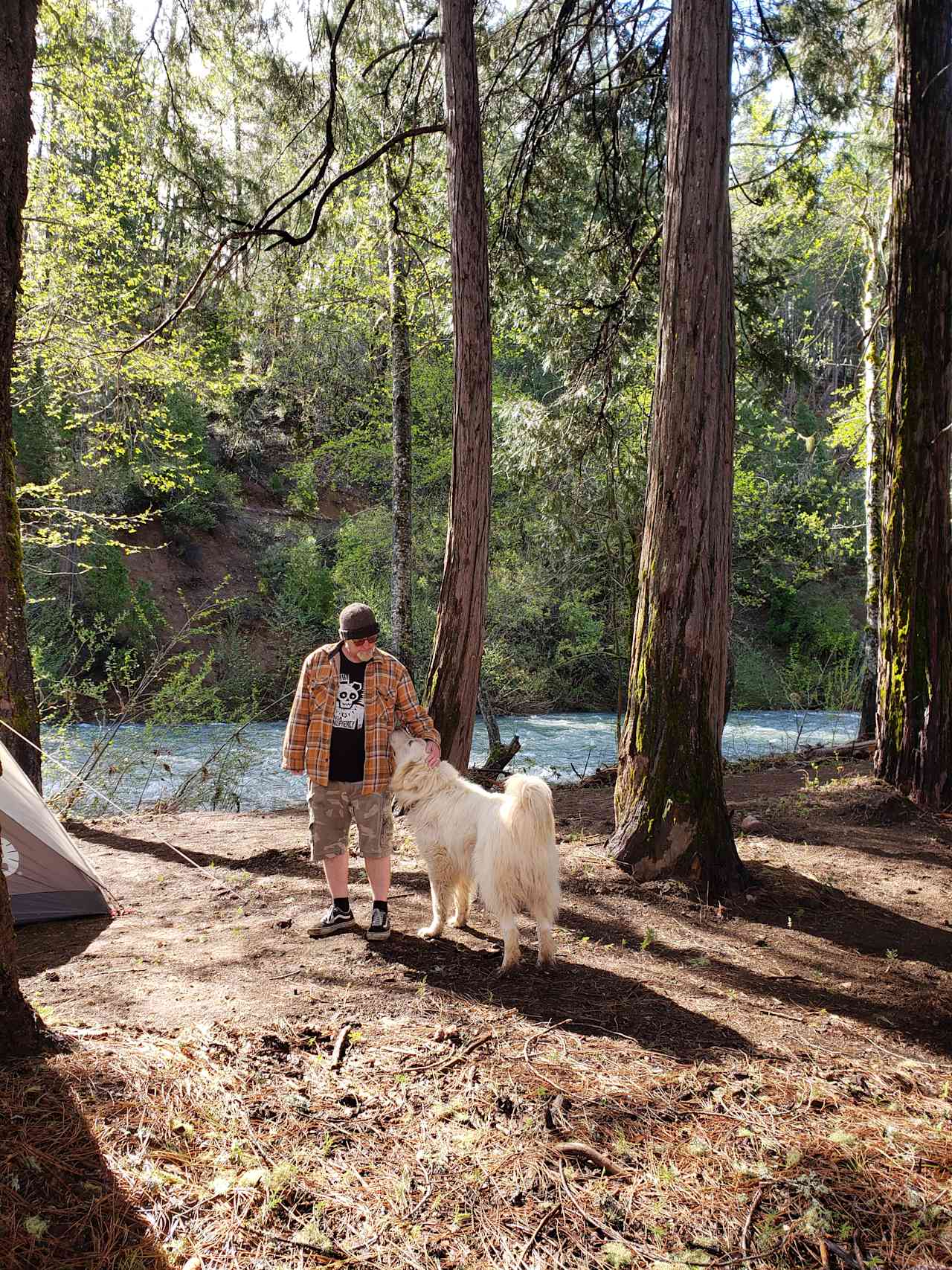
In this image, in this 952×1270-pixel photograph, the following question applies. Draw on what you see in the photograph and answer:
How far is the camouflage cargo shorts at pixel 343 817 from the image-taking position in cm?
456

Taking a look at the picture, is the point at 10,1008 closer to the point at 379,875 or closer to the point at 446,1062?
the point at 446,1062

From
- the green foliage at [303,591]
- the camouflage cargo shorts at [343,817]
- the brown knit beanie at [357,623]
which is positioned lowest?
the camouflage cargo shorts at [343,817]

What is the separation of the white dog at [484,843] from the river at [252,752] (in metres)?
4.73

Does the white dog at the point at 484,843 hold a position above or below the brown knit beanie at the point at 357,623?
below

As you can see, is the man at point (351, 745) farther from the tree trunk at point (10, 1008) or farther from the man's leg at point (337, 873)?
the tree trunk at point (10, 1008)

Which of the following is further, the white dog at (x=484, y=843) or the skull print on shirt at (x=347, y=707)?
the skull print on shirt at (x=347, y=707)

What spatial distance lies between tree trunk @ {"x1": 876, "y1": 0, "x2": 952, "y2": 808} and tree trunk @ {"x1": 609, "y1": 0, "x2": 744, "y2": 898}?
9.85ft

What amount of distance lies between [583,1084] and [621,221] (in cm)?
822

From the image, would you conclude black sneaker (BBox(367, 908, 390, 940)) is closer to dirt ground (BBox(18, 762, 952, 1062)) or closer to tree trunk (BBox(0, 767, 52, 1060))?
dirt ground (BBox(18, 762, 952, 1062))

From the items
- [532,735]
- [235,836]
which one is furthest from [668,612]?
[532,735]

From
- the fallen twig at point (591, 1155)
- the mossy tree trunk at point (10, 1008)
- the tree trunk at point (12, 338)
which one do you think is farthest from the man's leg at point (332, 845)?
the tree trunk at point (12, 338)

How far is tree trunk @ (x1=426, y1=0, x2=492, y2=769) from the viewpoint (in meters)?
6.77

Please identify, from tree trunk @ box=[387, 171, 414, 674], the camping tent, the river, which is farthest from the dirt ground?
tree trunk @ box=[387, 171, 414, 674]

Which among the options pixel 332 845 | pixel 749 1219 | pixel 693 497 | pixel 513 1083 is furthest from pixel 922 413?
pixel 749 1219
